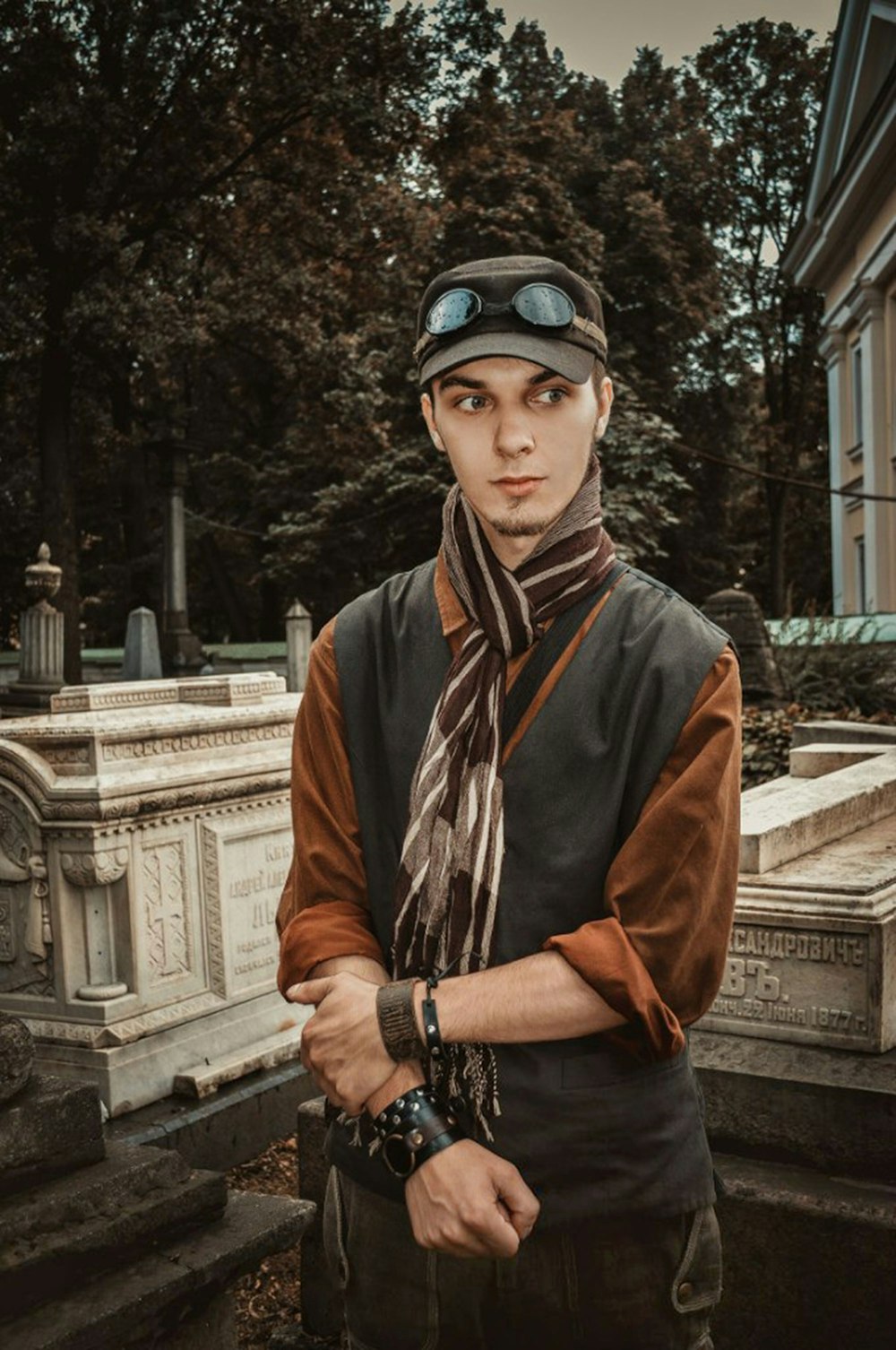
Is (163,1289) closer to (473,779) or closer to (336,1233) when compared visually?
(336,1233)

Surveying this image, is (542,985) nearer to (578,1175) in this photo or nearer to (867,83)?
(578,1175)

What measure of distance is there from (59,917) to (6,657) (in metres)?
25.0

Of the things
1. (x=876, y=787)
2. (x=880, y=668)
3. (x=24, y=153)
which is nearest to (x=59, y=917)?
(x=876, y=787)

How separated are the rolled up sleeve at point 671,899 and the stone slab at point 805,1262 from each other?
1447mm

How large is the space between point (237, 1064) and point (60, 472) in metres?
14.6

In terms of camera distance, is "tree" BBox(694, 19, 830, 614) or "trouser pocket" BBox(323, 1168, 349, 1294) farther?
Answer: "tree" BBox(694, 19, 830, 614)

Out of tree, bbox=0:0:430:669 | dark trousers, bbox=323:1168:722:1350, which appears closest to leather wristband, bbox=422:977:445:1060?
dark trousers, bbox=323:1168:722:1350

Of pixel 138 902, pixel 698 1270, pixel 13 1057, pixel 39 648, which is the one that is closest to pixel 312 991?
pixel 698 1270

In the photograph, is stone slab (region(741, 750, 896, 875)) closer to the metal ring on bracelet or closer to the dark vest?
the dark vest

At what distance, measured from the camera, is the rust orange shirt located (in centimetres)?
144

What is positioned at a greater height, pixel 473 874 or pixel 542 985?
pixel 473 874

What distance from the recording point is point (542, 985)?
4.75 ft

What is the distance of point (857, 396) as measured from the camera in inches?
989

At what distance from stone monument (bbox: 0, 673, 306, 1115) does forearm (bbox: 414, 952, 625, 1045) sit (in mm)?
3088
